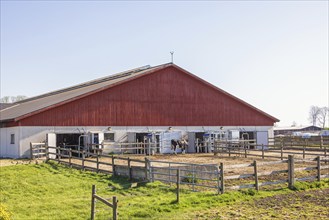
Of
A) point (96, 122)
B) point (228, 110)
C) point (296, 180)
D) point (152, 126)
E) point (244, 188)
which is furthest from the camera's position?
point (228, 110)

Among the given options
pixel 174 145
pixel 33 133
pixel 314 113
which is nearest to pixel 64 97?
pixel 33 133

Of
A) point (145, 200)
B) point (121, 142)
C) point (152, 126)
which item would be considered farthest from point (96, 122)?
point (145, 200)

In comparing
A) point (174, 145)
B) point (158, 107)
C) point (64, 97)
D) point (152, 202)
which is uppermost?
point (64, 97)

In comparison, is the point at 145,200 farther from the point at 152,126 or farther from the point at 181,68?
the point at 181,68

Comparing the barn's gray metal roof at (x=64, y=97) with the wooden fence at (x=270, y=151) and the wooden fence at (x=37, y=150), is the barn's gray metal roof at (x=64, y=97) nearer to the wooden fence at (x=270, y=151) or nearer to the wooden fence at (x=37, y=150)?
the wooden fence at (x=37, y=150)

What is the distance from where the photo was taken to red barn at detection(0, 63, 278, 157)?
3156 centimetres

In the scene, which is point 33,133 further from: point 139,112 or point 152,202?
point 152,202

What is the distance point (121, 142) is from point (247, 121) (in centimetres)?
1503

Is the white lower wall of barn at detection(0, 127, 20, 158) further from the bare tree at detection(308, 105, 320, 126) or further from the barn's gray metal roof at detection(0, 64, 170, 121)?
the bare tree at detection(308, 105, 320, 126)

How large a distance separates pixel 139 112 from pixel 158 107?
2.16 meters

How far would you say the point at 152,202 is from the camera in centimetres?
1388

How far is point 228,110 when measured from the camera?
4191 centimetres

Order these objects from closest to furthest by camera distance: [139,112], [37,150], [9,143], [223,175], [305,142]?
[223,175], [37,150], [9,143], [305,142], [139,112]

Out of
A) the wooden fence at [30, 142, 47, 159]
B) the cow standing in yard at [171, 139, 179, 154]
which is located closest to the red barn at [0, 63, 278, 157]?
the wooden fence at [30, 142, 47, 159]
